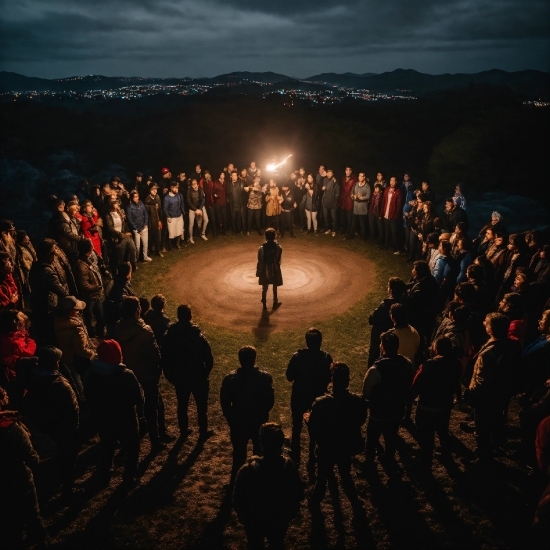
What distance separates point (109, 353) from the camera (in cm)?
577

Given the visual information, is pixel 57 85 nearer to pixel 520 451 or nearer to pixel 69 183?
pixel 69 183

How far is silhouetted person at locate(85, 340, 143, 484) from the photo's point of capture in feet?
19.0

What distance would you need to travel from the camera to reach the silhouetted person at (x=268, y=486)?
4.43 meters

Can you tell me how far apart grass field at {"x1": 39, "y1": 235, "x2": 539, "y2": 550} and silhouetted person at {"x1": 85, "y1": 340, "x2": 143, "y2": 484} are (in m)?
0.78

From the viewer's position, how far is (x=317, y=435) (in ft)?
18.2

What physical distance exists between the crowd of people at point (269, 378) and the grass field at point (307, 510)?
23cm

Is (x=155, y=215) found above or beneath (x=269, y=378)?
above

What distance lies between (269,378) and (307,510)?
5.55 feet

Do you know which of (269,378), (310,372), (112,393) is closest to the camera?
(112,393)

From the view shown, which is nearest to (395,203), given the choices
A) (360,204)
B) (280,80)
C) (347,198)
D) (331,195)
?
(360,204)

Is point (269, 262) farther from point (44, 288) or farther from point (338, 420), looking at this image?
point (338, 420)

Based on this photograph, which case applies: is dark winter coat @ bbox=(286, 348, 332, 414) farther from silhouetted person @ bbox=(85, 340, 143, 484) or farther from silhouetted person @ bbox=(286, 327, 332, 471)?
silhouetted person @ bbox=(85, 340, 143, 484)

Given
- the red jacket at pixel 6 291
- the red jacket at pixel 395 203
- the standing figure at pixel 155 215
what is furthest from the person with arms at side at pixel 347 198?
the red jacket at pixel 6 291

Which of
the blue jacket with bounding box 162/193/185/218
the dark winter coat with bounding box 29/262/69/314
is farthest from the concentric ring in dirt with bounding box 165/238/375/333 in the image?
the dark winter coat with bounding box 29/262/69/314
